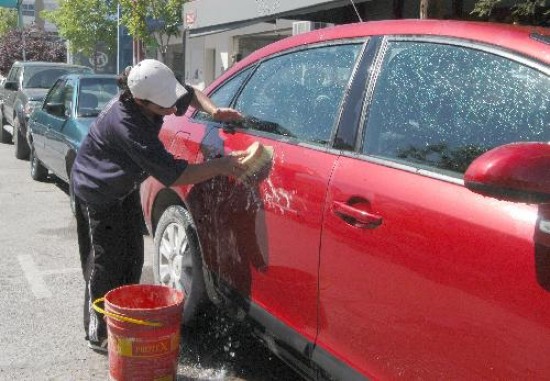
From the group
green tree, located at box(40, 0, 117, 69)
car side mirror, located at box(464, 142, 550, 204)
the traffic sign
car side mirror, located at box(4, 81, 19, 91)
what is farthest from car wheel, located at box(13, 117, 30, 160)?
the traffic sign

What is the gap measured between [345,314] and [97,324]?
1.84 meters

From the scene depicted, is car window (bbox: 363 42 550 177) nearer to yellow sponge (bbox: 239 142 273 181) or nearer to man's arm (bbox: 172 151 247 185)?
yellow sponge (bbox: 239 142 273 181)

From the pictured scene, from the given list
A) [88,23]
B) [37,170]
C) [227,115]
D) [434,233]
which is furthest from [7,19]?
[434,233]

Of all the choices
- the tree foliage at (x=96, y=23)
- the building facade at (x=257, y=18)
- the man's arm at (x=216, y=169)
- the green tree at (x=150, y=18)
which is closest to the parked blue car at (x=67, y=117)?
the building facade at (x=257, y=18)

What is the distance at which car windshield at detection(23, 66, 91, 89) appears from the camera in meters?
12.2

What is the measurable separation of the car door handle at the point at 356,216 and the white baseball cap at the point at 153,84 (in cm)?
118

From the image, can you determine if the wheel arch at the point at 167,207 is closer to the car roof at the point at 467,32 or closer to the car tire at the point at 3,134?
the car roof at the point at 467,32

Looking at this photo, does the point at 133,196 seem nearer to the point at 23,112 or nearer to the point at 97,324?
the point at 97,324

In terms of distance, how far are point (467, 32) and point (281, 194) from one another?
39.1 inches

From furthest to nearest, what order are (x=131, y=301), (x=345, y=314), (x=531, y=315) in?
1. (x=131, y=301)
2. (x=345, y=314)
3. (x=531, y=315)

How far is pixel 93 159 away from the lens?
11.6 feet

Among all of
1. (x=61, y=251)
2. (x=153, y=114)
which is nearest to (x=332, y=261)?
(x=153, y=114)

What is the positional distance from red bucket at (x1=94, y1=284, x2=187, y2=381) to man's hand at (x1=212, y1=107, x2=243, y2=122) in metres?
0.97

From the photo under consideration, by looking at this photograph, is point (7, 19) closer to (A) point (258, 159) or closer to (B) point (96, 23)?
(B) point (96, 23)
